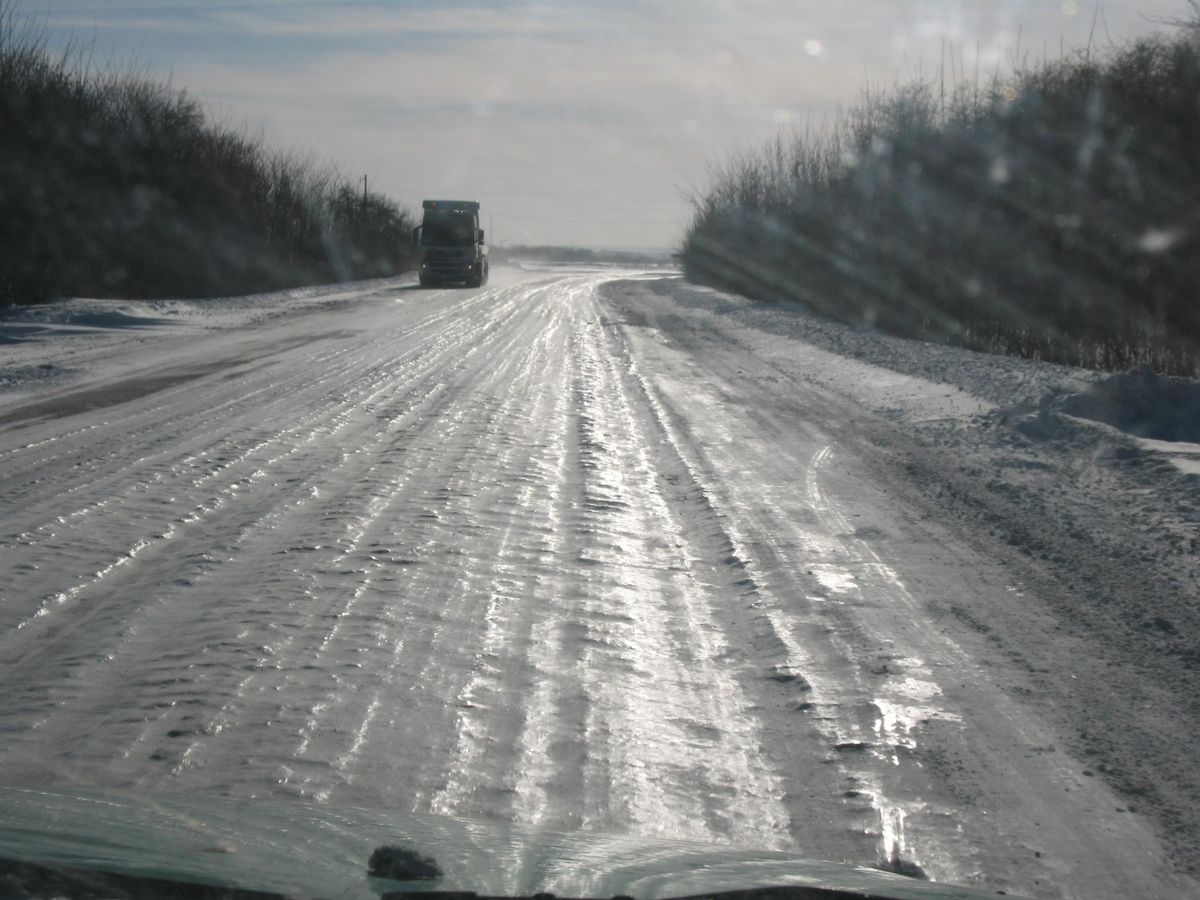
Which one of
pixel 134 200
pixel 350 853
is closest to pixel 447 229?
pixel 134 200

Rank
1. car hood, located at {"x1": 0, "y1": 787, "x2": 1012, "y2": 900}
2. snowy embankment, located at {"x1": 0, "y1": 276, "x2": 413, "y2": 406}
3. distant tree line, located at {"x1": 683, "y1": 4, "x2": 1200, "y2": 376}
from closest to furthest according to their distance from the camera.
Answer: car hood, located at {"x1": 0, "y1": 787, "x2": 1012, "y2": 900} → snowy embankment, located at {"x1": 0, "y1": 276, "x2": 413, "y2": 406} → distant tree line, located at {"x1": 683, "y1": 4, "x2": 1200, "y2": 376}

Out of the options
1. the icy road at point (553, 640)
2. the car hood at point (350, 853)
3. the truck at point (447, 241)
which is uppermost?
the truck at point (447, 241)

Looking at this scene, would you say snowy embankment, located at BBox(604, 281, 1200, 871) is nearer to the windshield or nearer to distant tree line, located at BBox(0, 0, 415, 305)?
the windshield

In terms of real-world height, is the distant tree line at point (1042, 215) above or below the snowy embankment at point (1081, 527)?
above

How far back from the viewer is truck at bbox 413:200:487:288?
138 feet

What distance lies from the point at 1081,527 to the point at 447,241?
3682 cm

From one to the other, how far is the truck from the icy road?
3221 cm

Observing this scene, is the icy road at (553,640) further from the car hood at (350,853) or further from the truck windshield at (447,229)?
the truck windshield at (447,229)

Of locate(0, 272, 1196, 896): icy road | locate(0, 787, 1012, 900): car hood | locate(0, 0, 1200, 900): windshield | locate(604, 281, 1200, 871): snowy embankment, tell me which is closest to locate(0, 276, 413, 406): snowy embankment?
locate(0, 0, 1200, 900): windshield

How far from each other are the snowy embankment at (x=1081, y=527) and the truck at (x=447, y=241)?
27.7 meters

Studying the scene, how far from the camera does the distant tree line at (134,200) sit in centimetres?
2508

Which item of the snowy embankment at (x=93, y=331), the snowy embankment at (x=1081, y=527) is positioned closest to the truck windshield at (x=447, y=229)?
the snowy embankment at (x=93, y=331)

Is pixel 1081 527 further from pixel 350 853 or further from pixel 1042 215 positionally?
pixel 1042 215

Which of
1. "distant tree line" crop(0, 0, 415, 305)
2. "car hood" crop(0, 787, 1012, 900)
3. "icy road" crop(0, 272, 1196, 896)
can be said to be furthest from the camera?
"distant tree line" crop(0, 0, 415, 305)
